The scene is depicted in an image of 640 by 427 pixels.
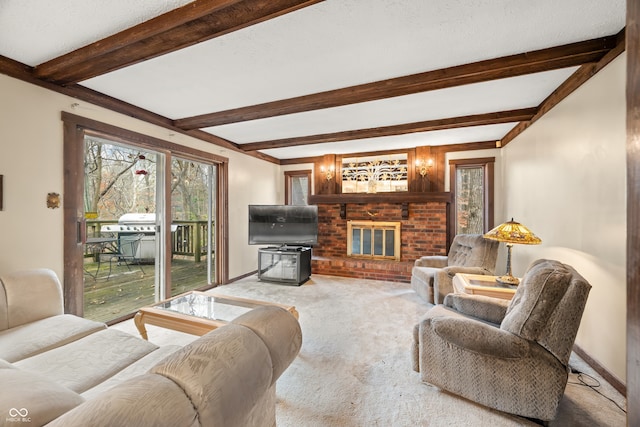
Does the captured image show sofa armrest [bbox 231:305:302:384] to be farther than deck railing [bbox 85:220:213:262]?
No

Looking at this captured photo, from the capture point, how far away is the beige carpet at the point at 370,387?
145 centimetres

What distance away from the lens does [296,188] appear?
18.2ft

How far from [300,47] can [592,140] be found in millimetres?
2301

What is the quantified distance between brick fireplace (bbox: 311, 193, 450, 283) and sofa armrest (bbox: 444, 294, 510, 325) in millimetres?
2200

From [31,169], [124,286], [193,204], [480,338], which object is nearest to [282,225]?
[193,204]

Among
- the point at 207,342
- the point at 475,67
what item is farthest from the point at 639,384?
the point at 475,67

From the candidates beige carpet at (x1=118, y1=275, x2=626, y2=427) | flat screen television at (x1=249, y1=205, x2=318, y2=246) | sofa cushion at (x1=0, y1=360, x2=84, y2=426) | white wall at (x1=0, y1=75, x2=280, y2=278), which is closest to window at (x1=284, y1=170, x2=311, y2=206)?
flat screen television at (x1=249, y1=205, x2=318, y2=246)

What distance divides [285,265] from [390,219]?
6.59 ft

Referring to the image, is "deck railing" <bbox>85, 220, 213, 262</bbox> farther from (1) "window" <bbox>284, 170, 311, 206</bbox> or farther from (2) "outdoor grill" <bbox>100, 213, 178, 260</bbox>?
(1) "window" <bbox>284, 170, 311, 206</bbox>

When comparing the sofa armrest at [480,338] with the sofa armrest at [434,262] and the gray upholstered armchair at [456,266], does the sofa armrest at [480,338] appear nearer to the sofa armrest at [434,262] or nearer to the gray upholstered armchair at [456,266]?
the gray upholstered armchair at [456,266]

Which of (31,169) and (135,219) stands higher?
(31,169)

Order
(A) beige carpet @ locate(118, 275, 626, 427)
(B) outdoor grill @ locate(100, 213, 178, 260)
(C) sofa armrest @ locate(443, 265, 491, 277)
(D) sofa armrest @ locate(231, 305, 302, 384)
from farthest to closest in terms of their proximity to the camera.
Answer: (B) outdoor grill @ locate(100, 213, 178, 260)
(C) sofa armrest @ locate(443, 265, 491, 277)
(A) beige carpet @ locate(118, 275, 626, 427)
(D) sofa armrest @ locate(231, 305, 302, 384)

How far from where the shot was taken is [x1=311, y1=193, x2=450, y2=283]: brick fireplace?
14.1 ft

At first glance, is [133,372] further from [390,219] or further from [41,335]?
[390,219]
